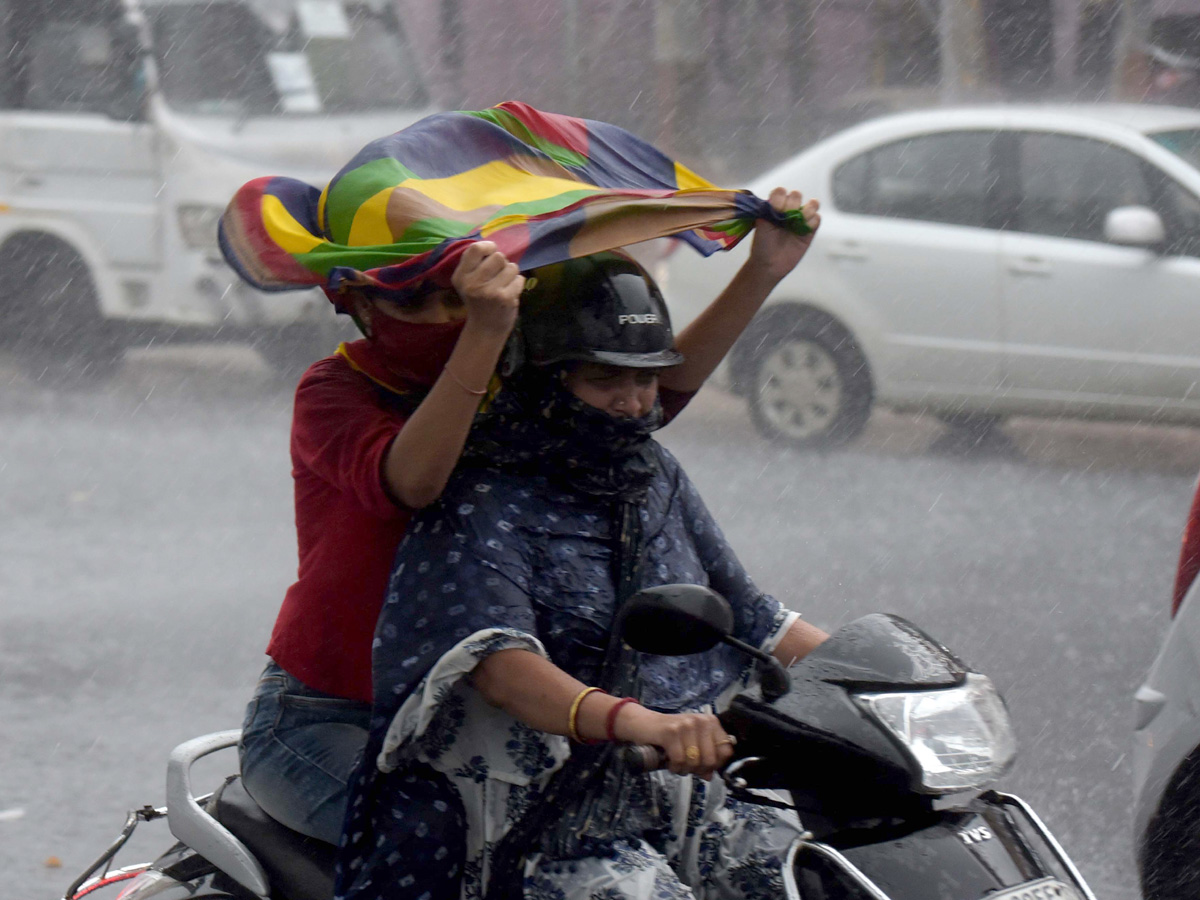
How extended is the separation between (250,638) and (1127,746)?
3105 millimetres

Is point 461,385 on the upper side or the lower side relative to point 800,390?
upper

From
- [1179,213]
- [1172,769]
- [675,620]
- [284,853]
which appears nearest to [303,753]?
[284,853]

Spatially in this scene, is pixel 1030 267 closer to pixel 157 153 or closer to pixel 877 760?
pixel 157 153

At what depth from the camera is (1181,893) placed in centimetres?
342

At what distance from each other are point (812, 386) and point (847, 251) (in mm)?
811

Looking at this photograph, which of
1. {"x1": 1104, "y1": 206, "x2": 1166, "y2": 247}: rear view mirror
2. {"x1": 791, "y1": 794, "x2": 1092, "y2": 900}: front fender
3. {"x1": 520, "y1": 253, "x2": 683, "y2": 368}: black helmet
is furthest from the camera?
{"x1": 1104, "y1": 206, "x2": 1166, "y2": 247}: rear view mirror

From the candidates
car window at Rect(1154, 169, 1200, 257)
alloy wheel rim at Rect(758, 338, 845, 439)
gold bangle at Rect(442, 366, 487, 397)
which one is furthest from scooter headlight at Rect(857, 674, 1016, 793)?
alloy wheel rim at Rect(758, 338, 845, 439)

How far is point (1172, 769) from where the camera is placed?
3.39 metres

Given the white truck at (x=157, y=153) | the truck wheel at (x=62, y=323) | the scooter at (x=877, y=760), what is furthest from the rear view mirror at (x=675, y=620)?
the truck wheel at (x=62, y=323)

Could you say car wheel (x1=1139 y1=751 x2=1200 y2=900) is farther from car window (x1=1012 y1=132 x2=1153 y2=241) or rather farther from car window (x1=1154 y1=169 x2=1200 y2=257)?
car window (x1=1012 y1=132 x2=1153 y2=241)

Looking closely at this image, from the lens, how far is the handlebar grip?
6.39ft

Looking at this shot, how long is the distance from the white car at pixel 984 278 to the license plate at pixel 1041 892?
7401 millimetres

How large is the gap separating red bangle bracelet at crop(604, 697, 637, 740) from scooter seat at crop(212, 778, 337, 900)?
55 cm

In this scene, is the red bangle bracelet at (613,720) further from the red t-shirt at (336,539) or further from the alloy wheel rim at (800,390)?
the alloy wheel rim at (800,390)
